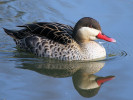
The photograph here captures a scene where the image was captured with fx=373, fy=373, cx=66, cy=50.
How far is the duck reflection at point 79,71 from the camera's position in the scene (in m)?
A: 8.36

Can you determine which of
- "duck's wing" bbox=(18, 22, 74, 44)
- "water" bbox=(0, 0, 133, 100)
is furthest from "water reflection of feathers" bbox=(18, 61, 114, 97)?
"duck's wing" bbox=(18, 22, 74, 44)

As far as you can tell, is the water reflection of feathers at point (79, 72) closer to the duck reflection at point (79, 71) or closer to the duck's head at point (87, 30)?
the duck reflection at point (79, 71)

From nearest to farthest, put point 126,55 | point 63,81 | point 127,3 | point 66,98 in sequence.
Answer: point 66,98 → point 63,81 → point 126,55 → point 127,3

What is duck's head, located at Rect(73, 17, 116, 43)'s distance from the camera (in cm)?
960

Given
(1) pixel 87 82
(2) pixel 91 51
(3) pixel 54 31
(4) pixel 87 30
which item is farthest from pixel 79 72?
(3) pixel 54 31

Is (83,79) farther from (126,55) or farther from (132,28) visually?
(132,28)

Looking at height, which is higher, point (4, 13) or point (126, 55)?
point (126, 55)

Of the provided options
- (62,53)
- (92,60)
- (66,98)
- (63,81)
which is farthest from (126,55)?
(66,98)

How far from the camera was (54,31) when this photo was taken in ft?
32.1

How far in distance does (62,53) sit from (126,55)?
1.84 m

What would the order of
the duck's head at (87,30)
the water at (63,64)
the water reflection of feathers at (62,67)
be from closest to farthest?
the water at (63,64), the water reflection of feathers at (62,67), the duck's head at (87,30)

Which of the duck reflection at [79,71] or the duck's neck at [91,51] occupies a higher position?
the duck's neck at [91,51]

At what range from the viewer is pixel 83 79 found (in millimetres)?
8898

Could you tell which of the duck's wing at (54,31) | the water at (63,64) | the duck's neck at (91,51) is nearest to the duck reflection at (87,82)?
the water at (63,64)
